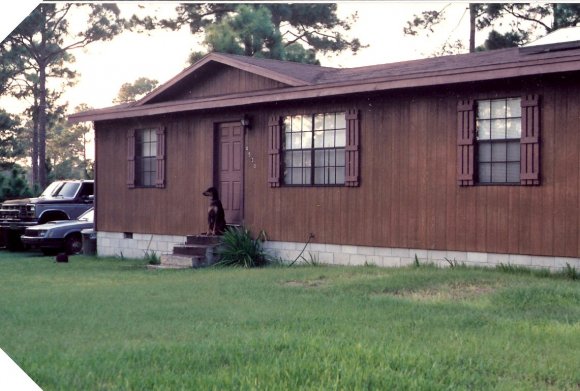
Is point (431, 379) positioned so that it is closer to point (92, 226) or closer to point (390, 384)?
point (390, 384)

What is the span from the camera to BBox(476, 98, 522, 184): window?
12055 millimetres

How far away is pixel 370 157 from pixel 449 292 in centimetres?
413

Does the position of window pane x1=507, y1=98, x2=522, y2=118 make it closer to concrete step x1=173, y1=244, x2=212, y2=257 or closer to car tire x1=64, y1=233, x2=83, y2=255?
concrete step x1=173, y1=244, x2=212, y2=257

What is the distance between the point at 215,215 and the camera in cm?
1575

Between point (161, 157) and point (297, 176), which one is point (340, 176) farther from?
point (161, 157)

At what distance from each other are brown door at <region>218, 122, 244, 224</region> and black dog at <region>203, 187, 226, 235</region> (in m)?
0.44

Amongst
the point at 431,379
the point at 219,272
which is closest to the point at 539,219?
the point at 219,272

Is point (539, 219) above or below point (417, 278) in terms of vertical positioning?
above

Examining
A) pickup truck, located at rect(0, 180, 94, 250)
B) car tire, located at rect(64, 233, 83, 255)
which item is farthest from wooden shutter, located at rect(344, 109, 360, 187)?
pickup truck, located at rect(0, 180, 94, 250)

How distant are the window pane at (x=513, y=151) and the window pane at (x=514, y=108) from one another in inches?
16.8

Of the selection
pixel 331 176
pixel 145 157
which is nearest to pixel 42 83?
pixel 145 157

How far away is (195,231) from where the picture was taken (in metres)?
16.9

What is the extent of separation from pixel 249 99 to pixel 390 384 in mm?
10295

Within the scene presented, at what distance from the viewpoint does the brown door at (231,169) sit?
16172 millimetres
